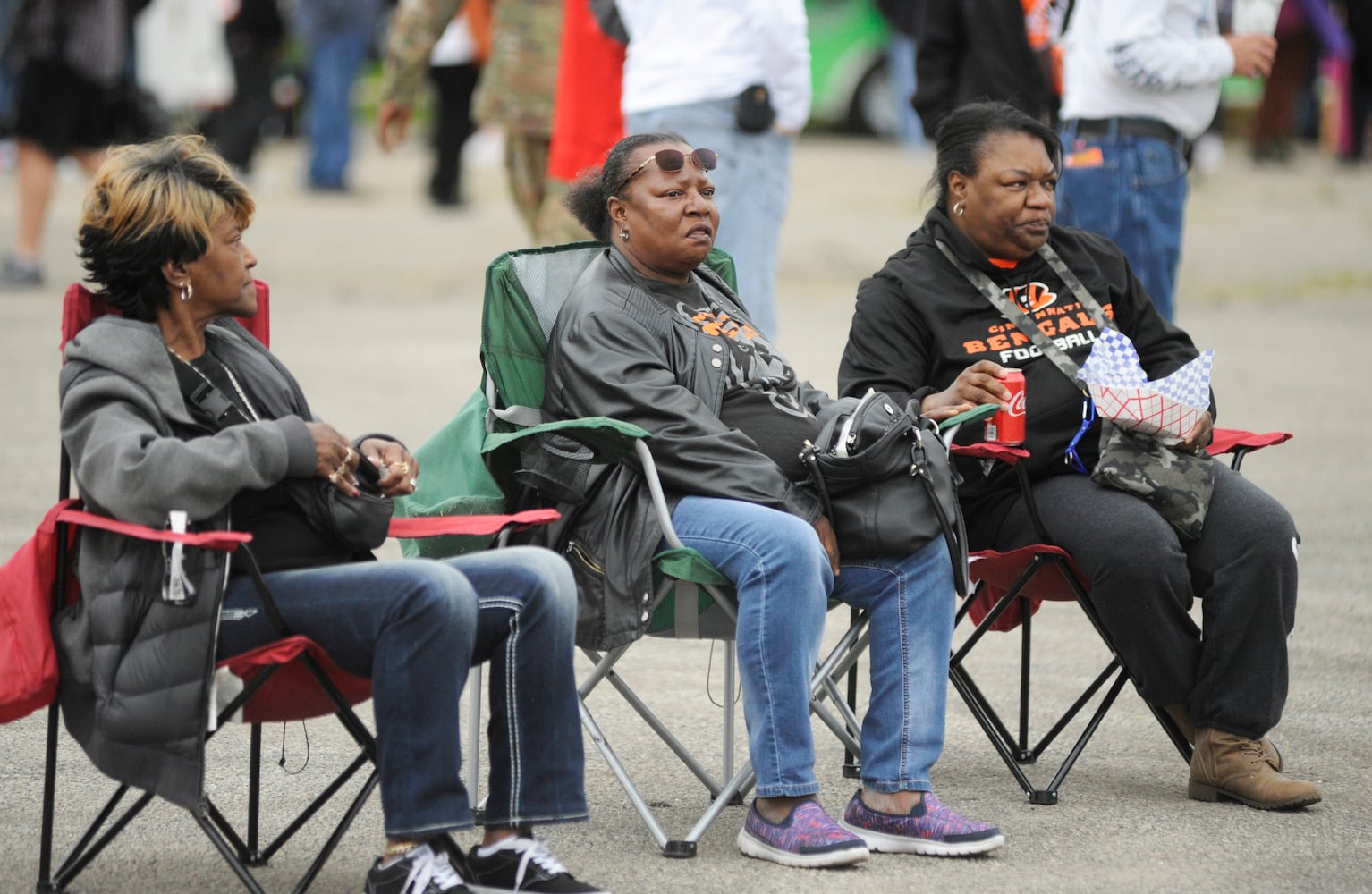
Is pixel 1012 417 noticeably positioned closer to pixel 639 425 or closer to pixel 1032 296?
pixel 1032 296

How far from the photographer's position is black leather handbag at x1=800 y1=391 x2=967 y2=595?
381cm

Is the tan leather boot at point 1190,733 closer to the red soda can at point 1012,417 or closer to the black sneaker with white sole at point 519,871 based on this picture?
the red soda can at point 1012,417

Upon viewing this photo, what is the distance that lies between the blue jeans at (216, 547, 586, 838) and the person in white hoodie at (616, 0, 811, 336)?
2.88 meters

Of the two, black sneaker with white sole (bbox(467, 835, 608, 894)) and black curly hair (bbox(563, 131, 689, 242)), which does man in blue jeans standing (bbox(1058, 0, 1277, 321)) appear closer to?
black curly hair (bbox(563, 131, 689, 242))

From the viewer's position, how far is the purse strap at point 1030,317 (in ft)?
14.1

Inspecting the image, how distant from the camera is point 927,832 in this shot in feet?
12.2

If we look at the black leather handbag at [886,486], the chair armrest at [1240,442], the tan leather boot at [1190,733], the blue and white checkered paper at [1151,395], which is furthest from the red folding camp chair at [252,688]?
the chair armrest at [1240,442]

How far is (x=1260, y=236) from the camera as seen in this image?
14.0 metres

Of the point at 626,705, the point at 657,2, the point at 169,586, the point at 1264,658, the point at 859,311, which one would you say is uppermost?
the point at 657,2

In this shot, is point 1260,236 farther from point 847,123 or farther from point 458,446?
point 458,446

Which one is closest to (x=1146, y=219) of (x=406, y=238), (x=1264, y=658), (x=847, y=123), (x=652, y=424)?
(x=1264, y=658)

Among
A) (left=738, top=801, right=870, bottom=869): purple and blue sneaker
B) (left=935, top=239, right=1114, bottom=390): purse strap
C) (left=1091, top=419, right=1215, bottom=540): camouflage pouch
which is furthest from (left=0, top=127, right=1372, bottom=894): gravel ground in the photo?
(left=935, top=239, right=1114, bottom=390): purse strap

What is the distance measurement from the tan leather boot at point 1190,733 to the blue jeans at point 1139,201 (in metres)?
1.86

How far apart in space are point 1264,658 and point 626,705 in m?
1.60
